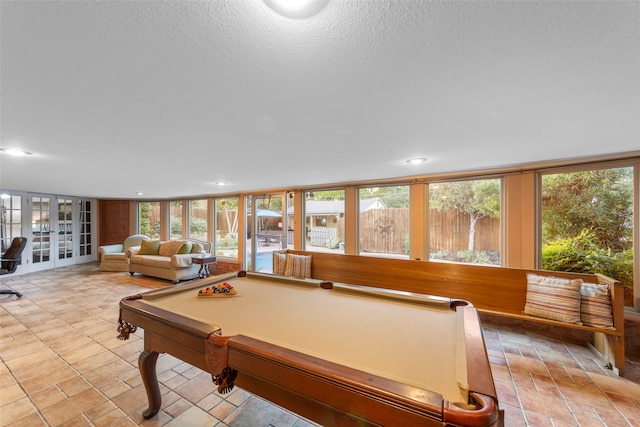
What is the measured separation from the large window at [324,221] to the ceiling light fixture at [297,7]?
4.07 metres

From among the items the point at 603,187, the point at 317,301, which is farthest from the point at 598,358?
the point at 317,301

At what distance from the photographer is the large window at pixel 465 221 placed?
→ 11.7 feet

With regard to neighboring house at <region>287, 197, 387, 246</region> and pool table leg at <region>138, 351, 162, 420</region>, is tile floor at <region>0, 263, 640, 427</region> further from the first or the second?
neighboring house at <region>287, 197, 387, 246</region>

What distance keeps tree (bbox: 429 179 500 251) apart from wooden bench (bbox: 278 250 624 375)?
0.91 metres

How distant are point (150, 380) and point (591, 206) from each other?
15.4ft

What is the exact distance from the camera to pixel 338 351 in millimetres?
1215

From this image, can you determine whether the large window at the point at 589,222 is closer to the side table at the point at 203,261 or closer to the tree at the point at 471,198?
the tree at the point at 471,198

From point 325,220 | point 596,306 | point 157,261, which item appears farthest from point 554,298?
point 157,261

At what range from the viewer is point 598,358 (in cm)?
250

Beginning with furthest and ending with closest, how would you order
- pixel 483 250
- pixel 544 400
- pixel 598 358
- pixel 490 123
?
pixel 483 250 → pixel 598 358 → pixel 544 400 → pixel 490 123

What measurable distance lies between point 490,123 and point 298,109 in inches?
53.4

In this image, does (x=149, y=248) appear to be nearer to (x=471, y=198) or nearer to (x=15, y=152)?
(x=15, y=152)

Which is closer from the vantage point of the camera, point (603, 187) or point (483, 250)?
point (603, 187)

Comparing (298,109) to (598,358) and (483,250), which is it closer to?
(483,250)
